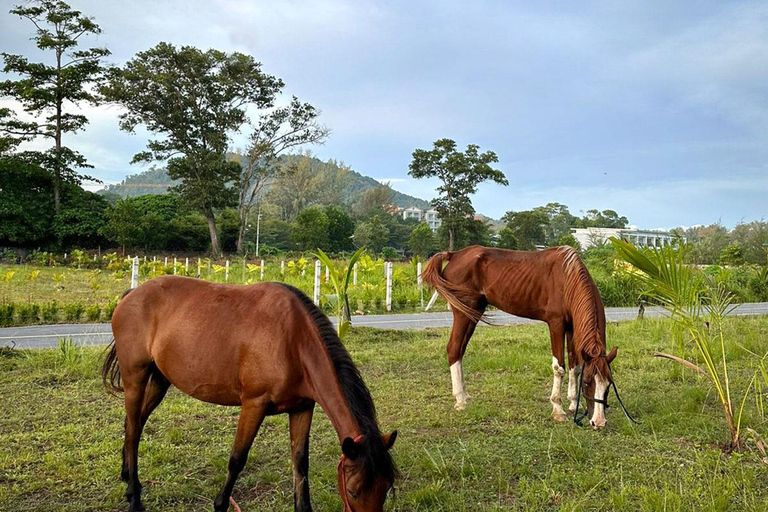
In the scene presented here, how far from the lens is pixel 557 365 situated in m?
5.74

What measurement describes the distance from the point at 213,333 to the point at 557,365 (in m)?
3.83

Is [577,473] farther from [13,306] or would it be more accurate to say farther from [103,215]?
[103,215]

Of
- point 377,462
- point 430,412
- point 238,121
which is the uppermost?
point 238,121

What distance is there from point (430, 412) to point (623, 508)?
2430 mm

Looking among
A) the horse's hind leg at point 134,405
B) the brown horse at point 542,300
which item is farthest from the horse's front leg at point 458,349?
the horse's hind leg at point 134,405

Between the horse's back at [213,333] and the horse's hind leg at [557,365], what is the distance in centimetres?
341

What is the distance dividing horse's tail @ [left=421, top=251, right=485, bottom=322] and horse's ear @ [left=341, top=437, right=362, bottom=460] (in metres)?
3.91

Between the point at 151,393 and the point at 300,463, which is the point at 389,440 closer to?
the point at 300,463

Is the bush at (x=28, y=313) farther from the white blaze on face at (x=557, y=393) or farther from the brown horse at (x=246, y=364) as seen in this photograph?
the white blaze on face at (x=557, y=393)

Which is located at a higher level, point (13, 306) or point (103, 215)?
point (103, 215)

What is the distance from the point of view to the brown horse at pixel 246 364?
2.94 metres

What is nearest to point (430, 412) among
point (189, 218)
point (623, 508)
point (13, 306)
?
point (623, 508)

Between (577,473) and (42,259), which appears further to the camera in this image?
(42,259)

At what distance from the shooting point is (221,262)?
35000 millimetres
